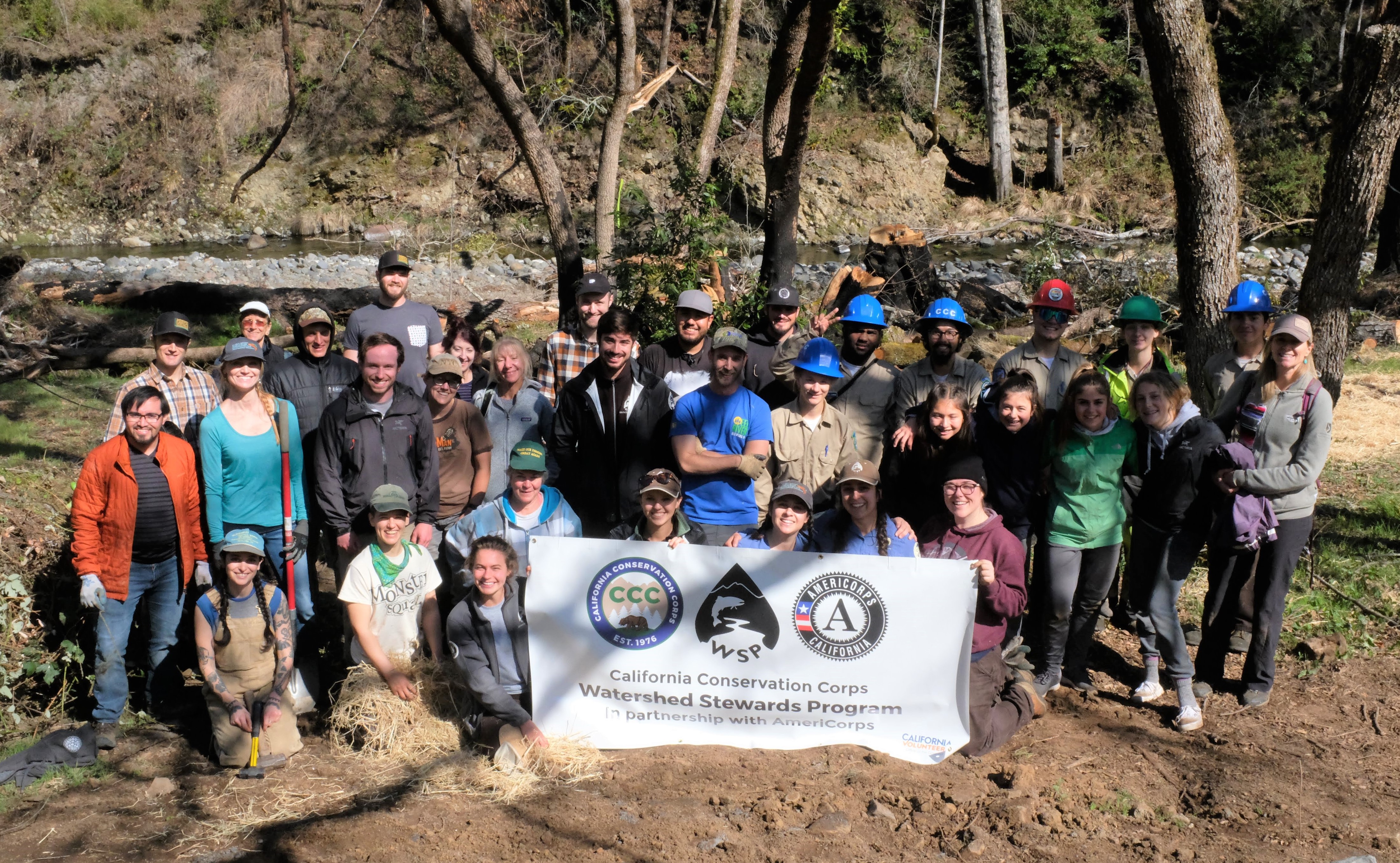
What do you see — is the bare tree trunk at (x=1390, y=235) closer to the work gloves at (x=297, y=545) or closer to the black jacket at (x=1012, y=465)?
the black jacket at (x=1012, y=465)

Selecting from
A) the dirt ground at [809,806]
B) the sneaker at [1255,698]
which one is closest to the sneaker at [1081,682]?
the dirt ground at [809,806]

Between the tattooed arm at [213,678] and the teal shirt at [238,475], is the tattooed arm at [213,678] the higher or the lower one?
the lower one

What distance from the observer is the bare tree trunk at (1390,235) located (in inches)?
582

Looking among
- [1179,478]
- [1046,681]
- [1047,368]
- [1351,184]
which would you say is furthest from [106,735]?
[1351,184]

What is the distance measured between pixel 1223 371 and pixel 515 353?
13.1ft

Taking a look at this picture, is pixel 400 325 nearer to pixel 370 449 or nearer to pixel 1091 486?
pixel 370 449

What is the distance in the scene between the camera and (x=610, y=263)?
11.0m

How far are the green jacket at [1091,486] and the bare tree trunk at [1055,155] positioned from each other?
26310 mm

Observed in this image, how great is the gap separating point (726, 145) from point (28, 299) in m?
13.5

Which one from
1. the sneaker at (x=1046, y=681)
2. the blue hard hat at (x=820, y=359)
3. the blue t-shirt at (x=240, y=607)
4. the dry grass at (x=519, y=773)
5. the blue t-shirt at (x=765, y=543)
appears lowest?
the dry grass at (x=519, y=773)

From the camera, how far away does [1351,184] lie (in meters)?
6.43

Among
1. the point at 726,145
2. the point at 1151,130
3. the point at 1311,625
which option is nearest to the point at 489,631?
the point at 1311,625

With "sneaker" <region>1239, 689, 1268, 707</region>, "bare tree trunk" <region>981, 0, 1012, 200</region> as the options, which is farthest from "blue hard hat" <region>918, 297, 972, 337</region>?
"bare tree trunk" <region>981, 0, 1012, 200</region>

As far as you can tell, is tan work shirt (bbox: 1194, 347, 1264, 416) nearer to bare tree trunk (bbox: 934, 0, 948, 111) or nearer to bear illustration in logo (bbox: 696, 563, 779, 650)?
bear illustration in logo (bbox: 696, 563, 779, 650)
